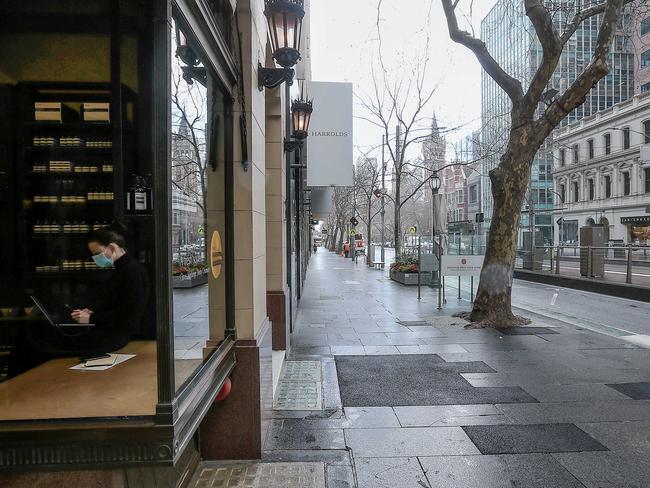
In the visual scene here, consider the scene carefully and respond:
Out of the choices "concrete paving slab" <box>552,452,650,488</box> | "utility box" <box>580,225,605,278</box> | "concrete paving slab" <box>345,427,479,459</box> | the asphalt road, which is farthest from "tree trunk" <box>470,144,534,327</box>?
"utility box" <box>580,225,605,278</box>

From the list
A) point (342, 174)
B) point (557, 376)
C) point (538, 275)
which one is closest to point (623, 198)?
point (538, 275)

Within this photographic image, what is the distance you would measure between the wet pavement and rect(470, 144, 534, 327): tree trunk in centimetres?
74

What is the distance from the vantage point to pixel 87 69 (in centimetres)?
444

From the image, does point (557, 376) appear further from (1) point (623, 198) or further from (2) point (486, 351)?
(1) point (623, 198)

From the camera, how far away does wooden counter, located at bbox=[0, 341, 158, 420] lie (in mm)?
2486

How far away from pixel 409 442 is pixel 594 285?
15.0 metres

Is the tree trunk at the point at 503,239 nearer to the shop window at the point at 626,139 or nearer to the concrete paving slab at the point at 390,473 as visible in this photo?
the concrete paving slab at the point at 390,473

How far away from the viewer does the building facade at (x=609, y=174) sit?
141ft

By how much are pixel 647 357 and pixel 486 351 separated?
233cm

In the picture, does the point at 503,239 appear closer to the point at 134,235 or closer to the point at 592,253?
the point at 134,235

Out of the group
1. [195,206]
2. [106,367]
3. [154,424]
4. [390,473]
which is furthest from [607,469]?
[106,367]

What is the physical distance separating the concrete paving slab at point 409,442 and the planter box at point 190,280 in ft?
6.53

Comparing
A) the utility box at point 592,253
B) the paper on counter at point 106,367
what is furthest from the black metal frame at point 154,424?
the utility box at point 592,253

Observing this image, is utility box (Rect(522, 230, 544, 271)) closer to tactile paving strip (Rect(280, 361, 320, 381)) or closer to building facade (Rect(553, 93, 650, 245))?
building facade (Rect(553, 93, 650, 245))
